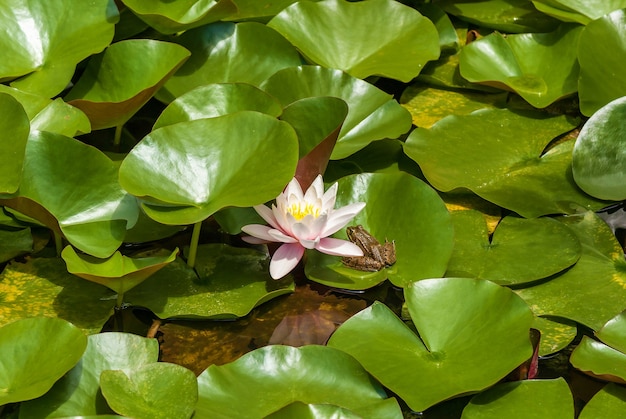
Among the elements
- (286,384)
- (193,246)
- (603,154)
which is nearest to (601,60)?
(603,154)

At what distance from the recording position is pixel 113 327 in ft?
6.58

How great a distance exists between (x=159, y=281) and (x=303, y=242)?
372 mm

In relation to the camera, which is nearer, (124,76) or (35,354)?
(35,354)

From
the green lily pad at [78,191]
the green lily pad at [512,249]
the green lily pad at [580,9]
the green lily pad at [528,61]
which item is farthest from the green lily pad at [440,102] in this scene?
the green lily pad at [78,191]

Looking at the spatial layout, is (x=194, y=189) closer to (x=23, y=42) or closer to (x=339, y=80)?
(x=339, y=80)

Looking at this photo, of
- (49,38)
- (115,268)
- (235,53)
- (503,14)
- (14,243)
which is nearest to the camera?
(115,268)

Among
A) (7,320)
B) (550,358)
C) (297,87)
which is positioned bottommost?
(550,358)

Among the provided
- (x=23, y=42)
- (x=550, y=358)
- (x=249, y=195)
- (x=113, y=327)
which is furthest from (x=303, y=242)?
(x=23, y=42)

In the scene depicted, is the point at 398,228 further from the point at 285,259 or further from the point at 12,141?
the point at 12,141

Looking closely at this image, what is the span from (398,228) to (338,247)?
7.5 inches

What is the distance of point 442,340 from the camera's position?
1.90 metres

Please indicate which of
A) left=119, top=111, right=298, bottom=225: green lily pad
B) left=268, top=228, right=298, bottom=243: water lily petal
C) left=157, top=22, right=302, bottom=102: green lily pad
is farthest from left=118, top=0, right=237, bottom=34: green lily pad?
left=268, top=228, right=298, bottom=243: water lily petal

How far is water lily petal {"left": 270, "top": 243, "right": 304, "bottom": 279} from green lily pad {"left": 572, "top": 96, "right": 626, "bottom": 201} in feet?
2.87

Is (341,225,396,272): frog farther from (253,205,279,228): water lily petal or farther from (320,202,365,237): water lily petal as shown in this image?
(253,205,279,228): water lily petal
